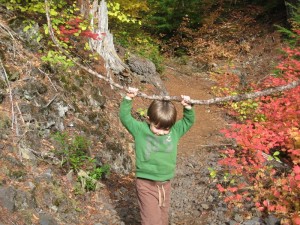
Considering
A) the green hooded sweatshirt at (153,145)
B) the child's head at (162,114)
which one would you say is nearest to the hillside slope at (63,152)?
the green hooded sweatshirt at (153,145)

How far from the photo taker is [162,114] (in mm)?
3348

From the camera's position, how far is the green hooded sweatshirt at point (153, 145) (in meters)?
3.55

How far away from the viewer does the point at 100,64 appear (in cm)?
807

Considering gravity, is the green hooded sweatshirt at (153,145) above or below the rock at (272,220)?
above

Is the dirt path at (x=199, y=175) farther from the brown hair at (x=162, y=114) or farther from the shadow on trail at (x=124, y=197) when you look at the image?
the brown hair at (x=162, y=114)

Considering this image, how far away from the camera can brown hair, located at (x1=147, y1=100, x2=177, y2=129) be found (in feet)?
11.0

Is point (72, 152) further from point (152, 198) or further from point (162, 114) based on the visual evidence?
point (162, 114)

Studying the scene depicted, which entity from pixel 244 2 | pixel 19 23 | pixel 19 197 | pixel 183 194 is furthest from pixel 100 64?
pixel 244 2

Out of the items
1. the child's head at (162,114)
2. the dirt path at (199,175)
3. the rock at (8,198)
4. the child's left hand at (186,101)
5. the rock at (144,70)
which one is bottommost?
the dirt path at (199,175)

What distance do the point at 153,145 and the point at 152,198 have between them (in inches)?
24.3

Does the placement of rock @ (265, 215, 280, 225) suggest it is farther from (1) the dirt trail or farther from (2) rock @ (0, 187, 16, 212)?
(2) rock @ (0, 187, 16, 212)

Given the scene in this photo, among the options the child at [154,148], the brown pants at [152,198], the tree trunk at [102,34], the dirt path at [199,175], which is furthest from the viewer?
the tree trunk at [102,34]

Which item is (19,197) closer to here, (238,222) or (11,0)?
(238,222)

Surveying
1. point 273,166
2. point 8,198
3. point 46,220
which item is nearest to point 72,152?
point 46,220
